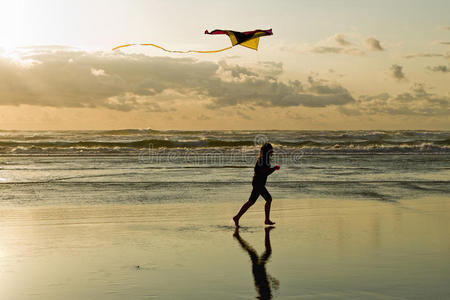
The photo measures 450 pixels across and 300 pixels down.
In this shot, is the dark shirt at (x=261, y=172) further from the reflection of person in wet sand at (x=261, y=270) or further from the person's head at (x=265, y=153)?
the reflection of person in wet sand at (x=261, y=270)

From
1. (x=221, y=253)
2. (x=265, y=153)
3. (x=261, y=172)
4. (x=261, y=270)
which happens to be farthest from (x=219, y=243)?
(x=265, y=153)

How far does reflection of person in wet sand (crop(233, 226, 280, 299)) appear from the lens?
5.84 m

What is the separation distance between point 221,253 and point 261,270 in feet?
3.63

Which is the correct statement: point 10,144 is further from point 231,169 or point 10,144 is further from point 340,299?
point 340,299

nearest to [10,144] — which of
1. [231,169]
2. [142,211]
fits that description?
[231,169]

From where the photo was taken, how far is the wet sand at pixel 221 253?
19.4 ft

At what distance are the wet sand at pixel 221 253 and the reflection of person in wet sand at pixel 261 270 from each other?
2 centimetres

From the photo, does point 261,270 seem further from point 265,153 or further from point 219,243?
point 265,153

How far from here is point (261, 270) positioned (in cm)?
675

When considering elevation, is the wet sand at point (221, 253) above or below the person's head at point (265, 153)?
below

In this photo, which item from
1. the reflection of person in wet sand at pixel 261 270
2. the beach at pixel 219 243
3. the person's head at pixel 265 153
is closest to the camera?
the reflection of person in wet sand at pixel 261 270

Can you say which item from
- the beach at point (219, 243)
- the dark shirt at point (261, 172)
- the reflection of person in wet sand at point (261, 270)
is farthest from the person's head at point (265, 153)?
the reflection of person in wet sand at point (261, 270)

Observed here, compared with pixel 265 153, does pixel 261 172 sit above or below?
below

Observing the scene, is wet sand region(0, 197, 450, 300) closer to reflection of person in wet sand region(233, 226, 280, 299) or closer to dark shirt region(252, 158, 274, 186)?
reflection of person in wet sand region(233, 226, 280, 299)
